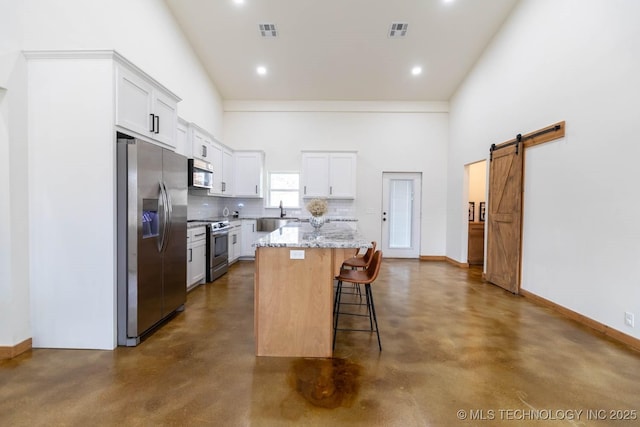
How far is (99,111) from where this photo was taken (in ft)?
8.14

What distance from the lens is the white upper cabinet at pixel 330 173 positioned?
6.63 m

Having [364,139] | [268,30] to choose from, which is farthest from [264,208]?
[268,30]

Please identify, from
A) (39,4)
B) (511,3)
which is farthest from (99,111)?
(511,3)

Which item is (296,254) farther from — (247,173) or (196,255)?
(247,173)

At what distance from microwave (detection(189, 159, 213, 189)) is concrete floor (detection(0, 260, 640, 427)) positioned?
2.15 m

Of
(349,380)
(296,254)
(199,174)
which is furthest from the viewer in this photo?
(199,174)

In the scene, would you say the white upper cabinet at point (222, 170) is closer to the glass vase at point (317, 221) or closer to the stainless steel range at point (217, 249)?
the stainless steel range at point (217, 249)

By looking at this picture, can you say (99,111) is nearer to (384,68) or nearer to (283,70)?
(283,70)

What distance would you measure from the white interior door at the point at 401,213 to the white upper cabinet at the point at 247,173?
9.75ft

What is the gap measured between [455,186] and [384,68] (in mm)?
2925

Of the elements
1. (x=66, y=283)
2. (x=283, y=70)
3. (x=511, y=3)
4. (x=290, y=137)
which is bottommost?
(x=66, y=283)

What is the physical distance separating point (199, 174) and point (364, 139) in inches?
156

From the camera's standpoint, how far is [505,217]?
Result: 4.64 meters

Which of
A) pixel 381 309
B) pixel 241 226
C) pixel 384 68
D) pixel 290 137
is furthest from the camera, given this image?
pixel 290 137
